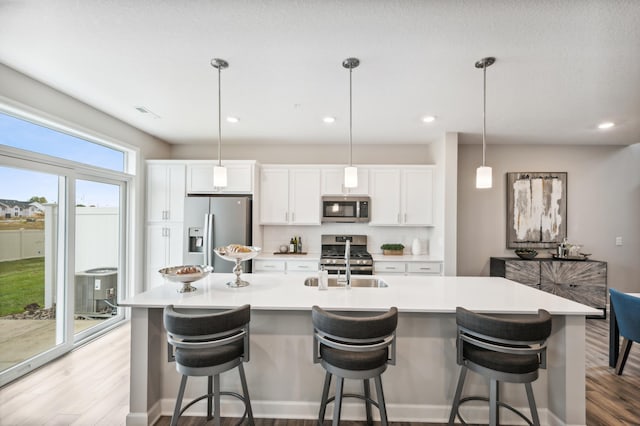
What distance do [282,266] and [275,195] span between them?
109 cm

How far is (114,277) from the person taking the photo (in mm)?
3854

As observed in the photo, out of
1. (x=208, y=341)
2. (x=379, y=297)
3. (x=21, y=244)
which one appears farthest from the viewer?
(x=21, y=244)

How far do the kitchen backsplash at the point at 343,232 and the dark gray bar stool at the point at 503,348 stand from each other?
9.75 ft

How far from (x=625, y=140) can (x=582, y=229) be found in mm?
1409

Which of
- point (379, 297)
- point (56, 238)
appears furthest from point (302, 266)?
point (56, 238)

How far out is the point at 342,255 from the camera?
4379 millimetres

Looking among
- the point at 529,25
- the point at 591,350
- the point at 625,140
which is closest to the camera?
the point at 529,25

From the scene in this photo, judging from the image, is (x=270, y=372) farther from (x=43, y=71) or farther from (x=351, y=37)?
(x=43, y=71)

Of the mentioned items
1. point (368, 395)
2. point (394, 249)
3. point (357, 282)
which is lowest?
point (368, 395)

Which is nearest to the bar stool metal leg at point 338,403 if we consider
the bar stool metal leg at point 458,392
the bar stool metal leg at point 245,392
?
the bar stool metal leg at point 245,392

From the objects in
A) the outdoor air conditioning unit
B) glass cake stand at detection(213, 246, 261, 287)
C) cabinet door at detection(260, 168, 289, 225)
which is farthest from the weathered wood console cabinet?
the outdoor air conditioning unit

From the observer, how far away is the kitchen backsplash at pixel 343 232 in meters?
4.71

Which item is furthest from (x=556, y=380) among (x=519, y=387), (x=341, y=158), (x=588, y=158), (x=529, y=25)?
(x=588, y=158)

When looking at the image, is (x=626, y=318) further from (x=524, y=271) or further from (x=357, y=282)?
(x=357, y=282)
